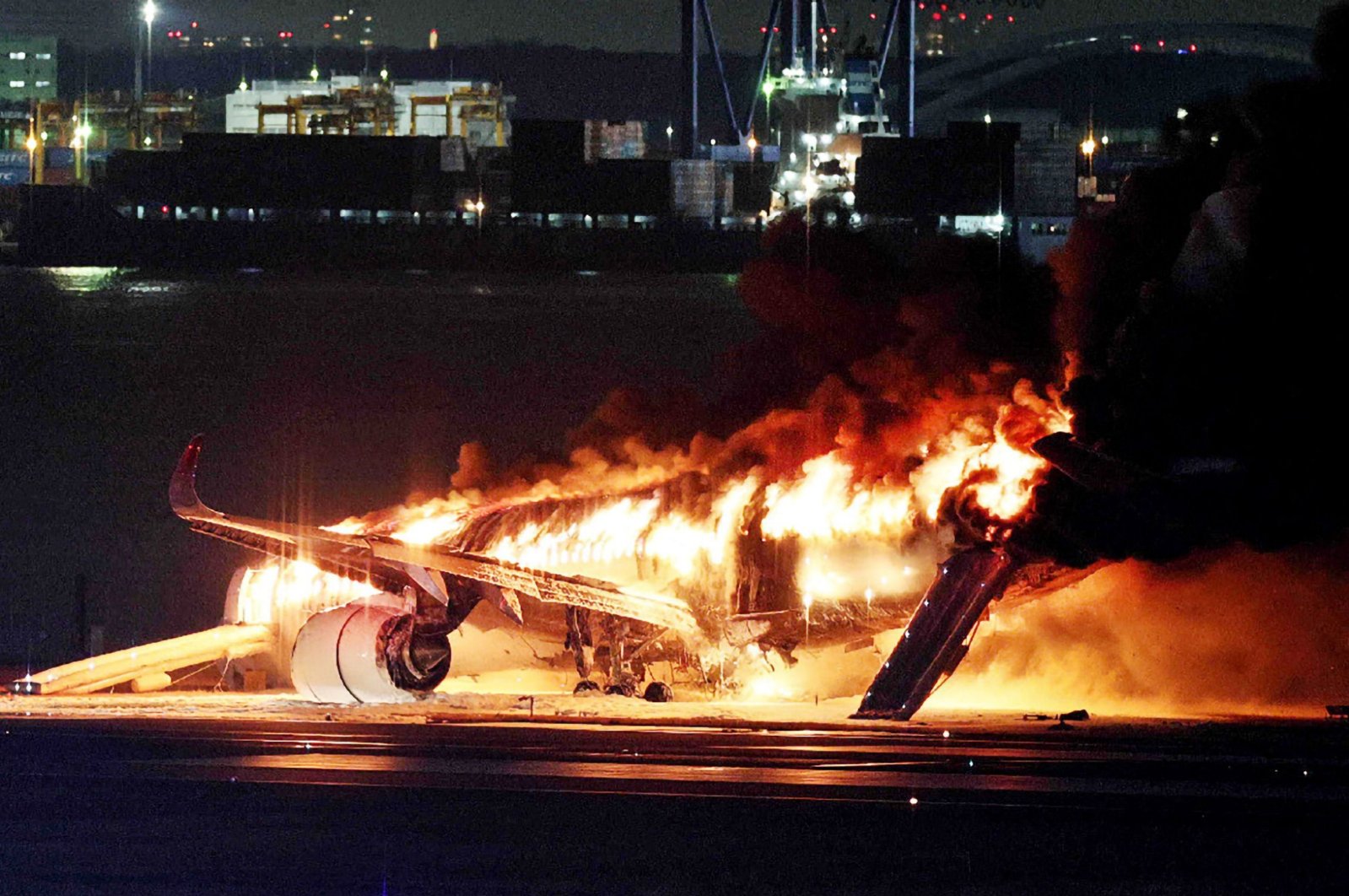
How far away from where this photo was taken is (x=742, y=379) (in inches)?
1437

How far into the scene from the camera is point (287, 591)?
29.7 meters

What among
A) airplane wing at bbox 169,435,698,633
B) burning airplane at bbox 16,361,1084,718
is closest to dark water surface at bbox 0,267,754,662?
airplane wing at bbox 169,435,698,633

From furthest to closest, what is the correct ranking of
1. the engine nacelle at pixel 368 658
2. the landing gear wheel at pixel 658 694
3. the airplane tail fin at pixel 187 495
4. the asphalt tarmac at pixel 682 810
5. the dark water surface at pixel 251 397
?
the dark water surface at pixel 251 397 → the airplane tail fin at pixel 187 495 → the engine nacelle at pixel 368 658 → the landing gear wheel at pixel 658 694 → the asphalt tarmac at pixel 682 810

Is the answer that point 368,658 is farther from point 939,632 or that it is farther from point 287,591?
point 939,632

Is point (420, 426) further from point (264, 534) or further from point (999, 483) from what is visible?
point (999, 483)

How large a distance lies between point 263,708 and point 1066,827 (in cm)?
1317

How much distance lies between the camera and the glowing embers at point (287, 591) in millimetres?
29266

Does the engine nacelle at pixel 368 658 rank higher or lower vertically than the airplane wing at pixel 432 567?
lower

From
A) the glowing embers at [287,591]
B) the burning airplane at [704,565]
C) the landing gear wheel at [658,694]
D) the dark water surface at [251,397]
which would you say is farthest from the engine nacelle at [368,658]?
the dark water surface at [251,397]

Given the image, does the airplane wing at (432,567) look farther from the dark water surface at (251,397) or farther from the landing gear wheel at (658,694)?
the dark water surface at (251,397)

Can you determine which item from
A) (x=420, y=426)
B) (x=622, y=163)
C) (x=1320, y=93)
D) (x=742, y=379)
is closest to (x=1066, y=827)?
(x=1320, y=93)

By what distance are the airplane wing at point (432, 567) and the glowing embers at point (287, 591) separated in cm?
218

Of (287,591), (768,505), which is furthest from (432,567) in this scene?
(287,591)

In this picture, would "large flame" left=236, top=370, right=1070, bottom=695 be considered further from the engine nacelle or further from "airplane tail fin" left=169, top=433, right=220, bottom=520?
"airplane tail fin" left=169, top=433, right=220, bottom=520
